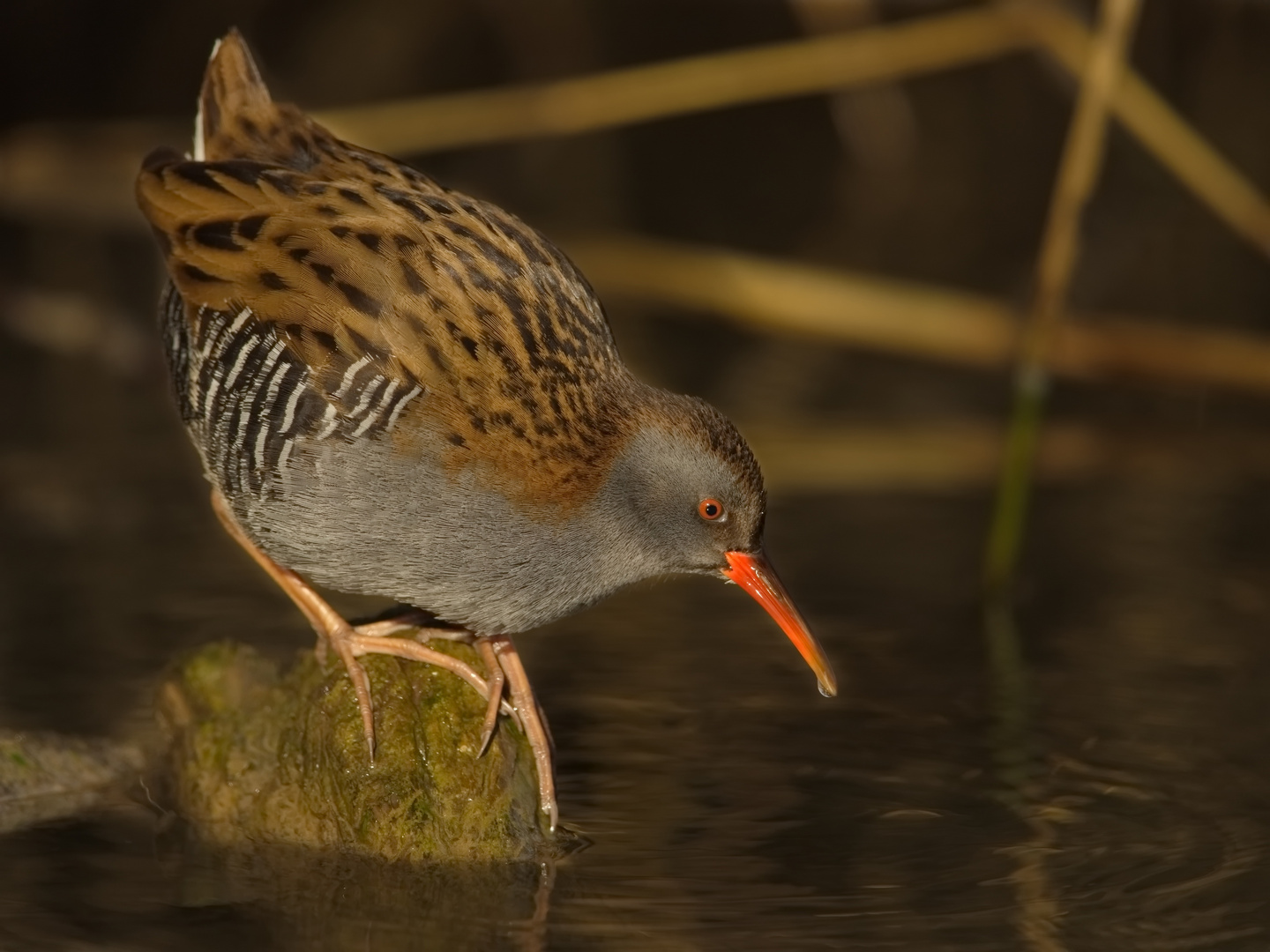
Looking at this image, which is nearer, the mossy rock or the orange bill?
the mossy rock

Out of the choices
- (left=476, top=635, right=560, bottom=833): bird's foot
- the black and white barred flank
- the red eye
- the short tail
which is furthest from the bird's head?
the short tail

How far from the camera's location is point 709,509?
166 inches

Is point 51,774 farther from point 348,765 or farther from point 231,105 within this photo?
point 231,105

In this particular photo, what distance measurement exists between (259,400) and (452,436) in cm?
47

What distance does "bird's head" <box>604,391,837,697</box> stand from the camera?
4.18 metres

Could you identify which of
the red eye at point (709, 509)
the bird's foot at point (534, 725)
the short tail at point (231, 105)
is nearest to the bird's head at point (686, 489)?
the red eye at point (709, 509)

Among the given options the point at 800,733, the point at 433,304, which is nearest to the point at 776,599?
the point at 800,733

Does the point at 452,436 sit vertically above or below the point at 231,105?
below

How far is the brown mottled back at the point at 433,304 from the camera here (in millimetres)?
4141

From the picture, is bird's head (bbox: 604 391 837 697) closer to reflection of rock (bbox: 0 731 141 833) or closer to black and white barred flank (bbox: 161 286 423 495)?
black and white barred flank (bbox: 161 286 423 495)

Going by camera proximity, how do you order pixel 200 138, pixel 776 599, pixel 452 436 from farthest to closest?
pixel 200 138
pixel 776 599
pixel 452 436

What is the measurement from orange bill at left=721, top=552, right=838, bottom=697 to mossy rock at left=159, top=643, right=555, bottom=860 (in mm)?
612

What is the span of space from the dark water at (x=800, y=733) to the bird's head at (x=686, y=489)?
51 centimetres

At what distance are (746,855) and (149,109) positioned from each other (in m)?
9.02
